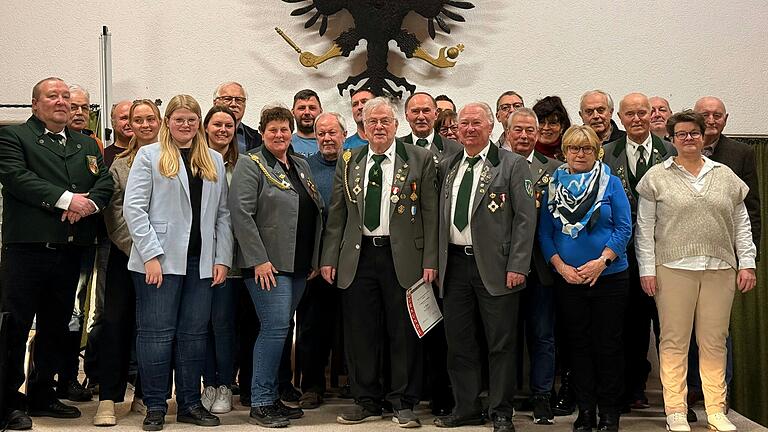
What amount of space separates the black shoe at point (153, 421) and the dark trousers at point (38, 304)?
0.56 metres

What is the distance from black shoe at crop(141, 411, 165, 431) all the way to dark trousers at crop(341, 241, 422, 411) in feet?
3.15

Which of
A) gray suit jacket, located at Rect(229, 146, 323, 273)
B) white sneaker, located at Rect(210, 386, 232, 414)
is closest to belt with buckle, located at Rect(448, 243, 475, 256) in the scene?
gray suit jacket, located at Rect(229, 146, 323, 273)

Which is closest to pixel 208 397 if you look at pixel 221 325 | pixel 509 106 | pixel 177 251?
pixel 221 325

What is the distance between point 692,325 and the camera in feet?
14.8

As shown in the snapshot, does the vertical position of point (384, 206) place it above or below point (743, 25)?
below

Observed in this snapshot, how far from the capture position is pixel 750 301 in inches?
253

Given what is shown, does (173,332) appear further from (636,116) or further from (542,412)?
(636,116)

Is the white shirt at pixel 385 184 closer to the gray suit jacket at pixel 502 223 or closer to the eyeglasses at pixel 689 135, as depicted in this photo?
the gray suit jacket at pixel 502 223

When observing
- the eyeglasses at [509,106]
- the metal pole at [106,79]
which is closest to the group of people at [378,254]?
the eyeglasses at [509,106]

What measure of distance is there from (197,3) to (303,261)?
10.3ft

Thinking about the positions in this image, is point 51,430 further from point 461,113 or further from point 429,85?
point 429,85

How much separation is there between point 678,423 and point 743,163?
59.7 inches

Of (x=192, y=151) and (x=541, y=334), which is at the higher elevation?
(x=192, y=151)

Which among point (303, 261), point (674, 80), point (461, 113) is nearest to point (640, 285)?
point (461, 113)
